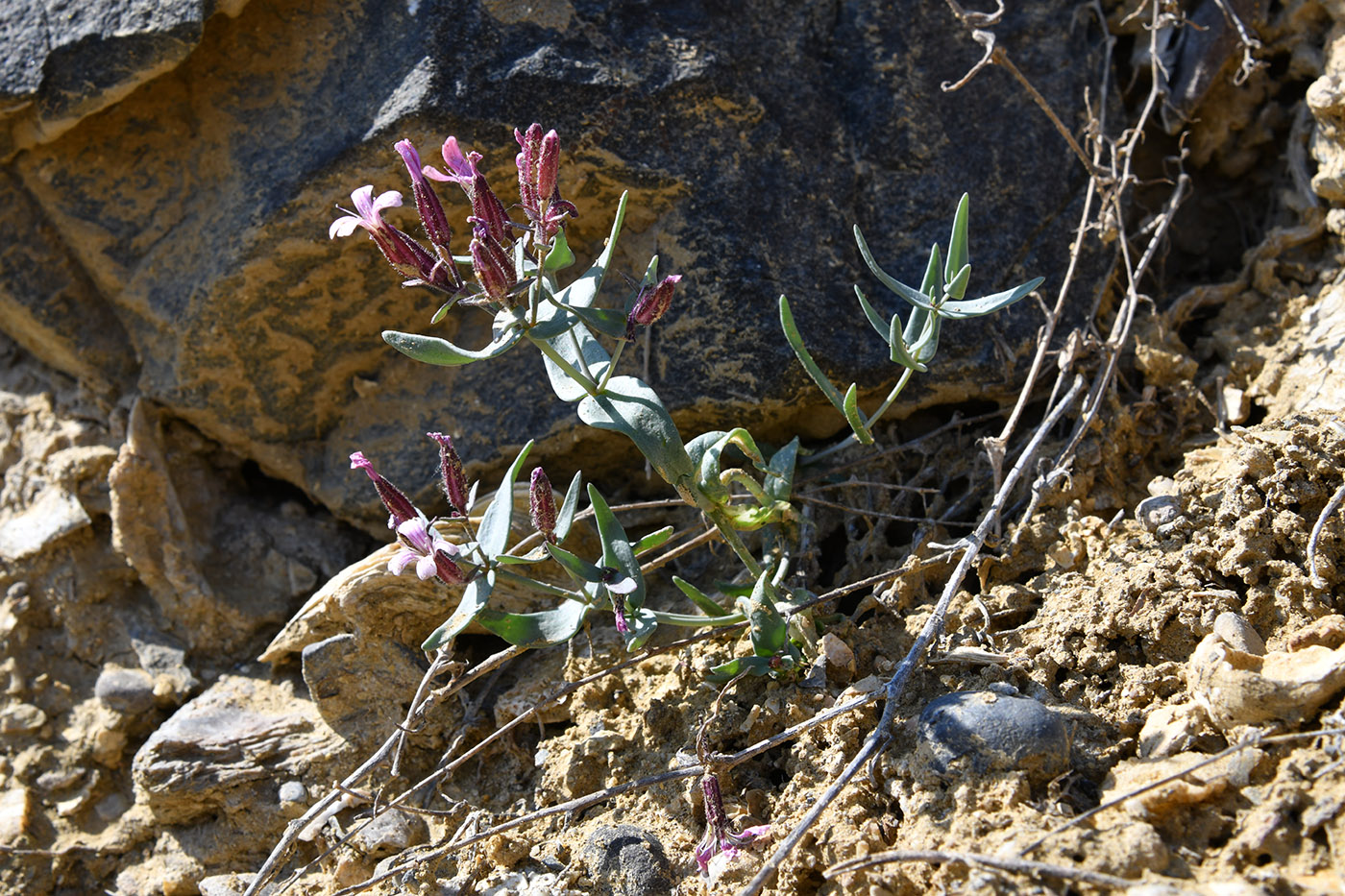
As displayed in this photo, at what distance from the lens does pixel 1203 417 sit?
9.19ft

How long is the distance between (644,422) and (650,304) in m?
0.27

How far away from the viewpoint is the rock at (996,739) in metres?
1.91

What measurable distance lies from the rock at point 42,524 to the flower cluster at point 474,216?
1.63 m

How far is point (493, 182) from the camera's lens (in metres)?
2.86

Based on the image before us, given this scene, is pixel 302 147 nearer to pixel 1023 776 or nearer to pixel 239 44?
pixel 239 44

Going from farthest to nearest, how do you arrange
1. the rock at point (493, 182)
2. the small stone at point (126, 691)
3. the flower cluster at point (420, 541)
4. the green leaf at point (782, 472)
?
the small stone at point (126, 691), the rock at point (493, 182), the green leaf at point (782, 472), the flower cluster at point (420, 541)

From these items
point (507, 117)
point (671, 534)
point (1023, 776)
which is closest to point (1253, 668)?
point (1023, 776)

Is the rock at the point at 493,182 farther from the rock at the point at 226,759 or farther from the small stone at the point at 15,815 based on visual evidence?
the small stone at the point at 15,815

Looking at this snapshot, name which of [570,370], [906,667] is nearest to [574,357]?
[570,370]

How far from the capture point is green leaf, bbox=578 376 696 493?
223 centimetres

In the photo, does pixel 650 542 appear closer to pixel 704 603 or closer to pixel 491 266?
pixel 704 603

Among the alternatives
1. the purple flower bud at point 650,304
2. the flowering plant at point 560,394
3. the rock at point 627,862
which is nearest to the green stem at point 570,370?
the flowering plant at point 560,394

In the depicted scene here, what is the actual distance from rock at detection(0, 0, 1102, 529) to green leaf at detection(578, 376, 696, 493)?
1.84 ft

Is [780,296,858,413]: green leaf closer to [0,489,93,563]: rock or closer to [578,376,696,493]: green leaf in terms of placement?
[578,376,696,493]: green leaf
